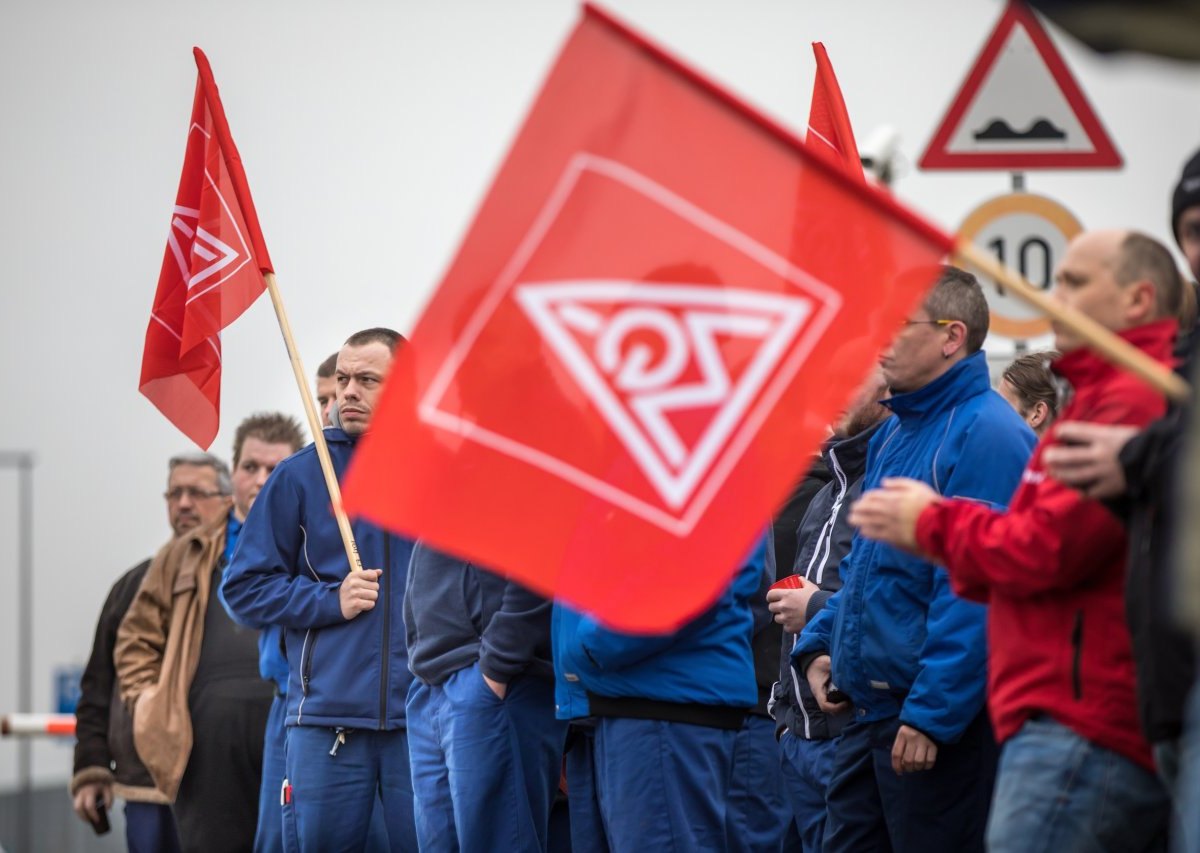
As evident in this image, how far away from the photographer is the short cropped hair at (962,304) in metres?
6.14

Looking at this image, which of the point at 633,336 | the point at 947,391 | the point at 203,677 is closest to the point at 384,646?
the point at 203,677

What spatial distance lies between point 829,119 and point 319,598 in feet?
9.26

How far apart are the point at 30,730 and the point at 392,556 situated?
4718 mm

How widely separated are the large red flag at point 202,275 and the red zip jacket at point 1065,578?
4.71 m

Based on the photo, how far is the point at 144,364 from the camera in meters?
8.76

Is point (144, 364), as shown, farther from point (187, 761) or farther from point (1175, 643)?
point (1175, 643)

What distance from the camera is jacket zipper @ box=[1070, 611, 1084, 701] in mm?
4406

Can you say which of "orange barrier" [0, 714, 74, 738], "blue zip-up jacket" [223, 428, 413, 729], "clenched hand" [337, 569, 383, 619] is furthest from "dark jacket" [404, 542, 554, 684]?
"orange barrier" [0, 714, 74, 738]

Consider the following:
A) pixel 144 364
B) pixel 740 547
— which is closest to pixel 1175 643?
pixel 740 547

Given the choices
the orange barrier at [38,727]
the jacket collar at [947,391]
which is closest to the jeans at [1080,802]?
the jacket collar at [947,391]

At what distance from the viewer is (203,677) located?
390 inches

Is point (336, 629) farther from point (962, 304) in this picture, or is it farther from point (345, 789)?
point (962, 304)

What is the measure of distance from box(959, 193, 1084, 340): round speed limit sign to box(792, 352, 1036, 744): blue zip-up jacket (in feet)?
7.52

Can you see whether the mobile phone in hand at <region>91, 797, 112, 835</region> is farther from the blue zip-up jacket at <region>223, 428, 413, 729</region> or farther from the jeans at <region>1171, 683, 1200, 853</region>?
the jeans at <region>1171, 683, 1200, 853</region>
